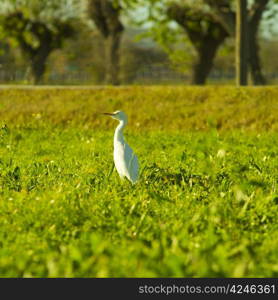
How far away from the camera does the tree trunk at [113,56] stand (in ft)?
92.5

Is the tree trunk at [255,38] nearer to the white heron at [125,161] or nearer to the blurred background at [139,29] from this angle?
the blurred background at [139,29]

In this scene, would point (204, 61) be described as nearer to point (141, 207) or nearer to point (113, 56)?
point (113, 56)

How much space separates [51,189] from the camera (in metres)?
7.18

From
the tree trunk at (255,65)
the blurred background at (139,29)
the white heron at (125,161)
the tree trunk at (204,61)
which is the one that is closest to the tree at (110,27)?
the blurred background at (139,29)

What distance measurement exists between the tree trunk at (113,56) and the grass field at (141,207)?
1473cm

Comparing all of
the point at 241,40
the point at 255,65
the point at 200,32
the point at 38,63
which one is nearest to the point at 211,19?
the point at 200,32

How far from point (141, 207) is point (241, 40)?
15.2 m

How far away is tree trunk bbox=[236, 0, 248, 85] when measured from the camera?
2022 cm

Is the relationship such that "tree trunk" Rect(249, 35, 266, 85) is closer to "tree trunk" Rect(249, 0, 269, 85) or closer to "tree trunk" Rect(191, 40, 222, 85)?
"tree trunk" Rect(249, 0, 269, 85)

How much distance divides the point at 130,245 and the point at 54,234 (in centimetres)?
80

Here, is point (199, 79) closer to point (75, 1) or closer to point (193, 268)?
point (75, 1)

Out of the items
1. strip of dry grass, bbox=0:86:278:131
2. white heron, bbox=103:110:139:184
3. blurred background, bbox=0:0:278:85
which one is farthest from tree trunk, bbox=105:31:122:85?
white heron, bbox=103:110:139:184

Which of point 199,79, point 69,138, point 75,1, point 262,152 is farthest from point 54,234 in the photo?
point 75,1

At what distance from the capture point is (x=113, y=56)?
2859 cm
